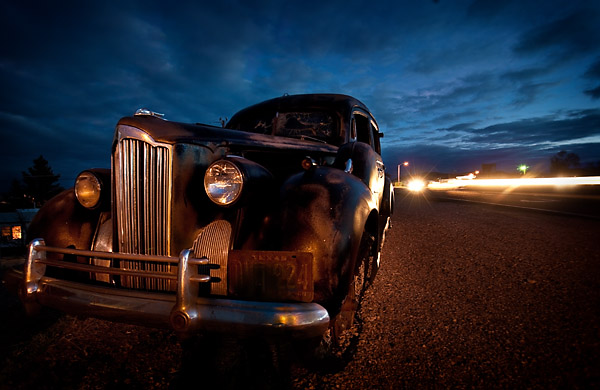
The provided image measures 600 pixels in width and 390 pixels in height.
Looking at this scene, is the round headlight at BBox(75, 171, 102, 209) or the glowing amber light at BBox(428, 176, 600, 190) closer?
the round headlight at BBox(75, 171, 102, 209)

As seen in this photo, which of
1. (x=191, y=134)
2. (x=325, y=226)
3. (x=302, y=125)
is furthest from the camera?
(x=302, y=125)

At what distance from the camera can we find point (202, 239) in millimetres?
1685

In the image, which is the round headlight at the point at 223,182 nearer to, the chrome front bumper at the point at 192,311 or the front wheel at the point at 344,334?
the chrome front bumper at the point at 192,311

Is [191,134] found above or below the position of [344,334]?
above

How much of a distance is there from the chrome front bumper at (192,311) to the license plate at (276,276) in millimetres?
95

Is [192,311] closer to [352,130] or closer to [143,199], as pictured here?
[143,199]

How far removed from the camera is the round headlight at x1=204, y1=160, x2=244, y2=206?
166 centimetres

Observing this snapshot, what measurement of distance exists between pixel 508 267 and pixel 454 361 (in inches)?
93.3

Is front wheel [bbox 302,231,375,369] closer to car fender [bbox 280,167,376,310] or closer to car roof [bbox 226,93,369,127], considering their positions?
car fender [bbox 280,167,376,310]

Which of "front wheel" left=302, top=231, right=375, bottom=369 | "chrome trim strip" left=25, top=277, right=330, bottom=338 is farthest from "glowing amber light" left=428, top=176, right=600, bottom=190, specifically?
"chrome trim strip" left=25, top=277, right=330, bottom=338

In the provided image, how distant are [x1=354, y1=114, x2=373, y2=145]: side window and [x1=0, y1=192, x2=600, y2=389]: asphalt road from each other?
1.88 m

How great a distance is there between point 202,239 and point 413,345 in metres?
1.63

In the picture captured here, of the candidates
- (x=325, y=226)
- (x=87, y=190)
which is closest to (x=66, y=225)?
(x=87, y=190)

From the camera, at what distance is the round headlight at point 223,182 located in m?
1.66
